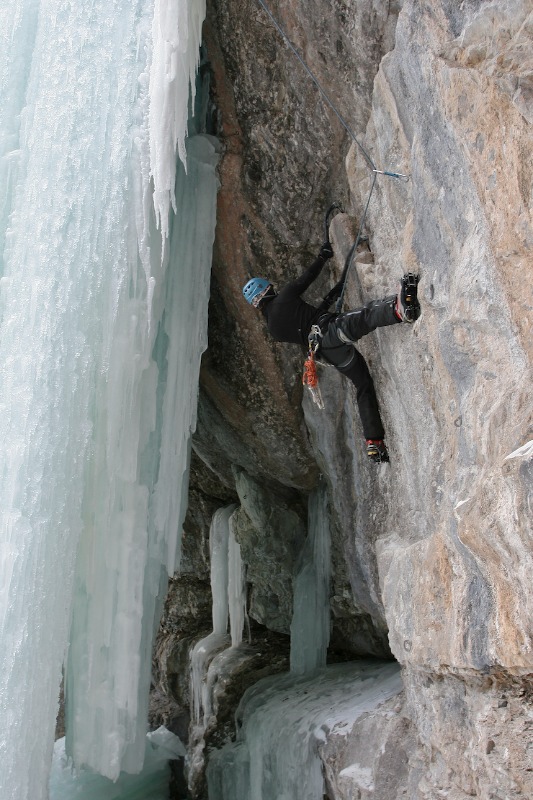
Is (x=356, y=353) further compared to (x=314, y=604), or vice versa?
(x=314, y=604)

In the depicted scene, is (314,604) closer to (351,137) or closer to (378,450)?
(378,450)

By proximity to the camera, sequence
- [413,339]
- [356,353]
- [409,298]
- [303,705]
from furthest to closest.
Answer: [303,705]
[356,353]
[413,339]
[409,298]

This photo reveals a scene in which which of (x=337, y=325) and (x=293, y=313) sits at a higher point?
(x=293, y=313)

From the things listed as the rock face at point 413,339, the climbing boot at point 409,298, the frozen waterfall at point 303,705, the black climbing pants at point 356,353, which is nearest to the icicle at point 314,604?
the frozen waterfall at point 303,705

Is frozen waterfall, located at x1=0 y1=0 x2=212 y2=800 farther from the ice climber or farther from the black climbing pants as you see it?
the black climbing pants

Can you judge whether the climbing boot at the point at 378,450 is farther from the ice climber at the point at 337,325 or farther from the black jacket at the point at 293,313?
the black jacket at the point at 293,313

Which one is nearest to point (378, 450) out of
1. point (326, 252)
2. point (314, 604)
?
point (326, 252)

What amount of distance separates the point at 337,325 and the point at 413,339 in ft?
1.91

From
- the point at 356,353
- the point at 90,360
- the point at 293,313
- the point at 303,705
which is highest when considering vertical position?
the point at 293,313

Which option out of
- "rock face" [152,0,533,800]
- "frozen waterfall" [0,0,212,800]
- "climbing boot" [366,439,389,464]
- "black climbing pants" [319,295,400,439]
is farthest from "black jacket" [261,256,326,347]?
"climbing boot" [366,439,389,464]

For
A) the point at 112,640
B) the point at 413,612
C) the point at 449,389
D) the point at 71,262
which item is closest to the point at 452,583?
the point at 413,612

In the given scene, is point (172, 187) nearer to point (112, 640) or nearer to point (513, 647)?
point (112, 640)

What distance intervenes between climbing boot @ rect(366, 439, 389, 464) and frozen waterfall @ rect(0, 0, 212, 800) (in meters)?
1.46

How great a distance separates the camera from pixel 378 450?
5188 mm
